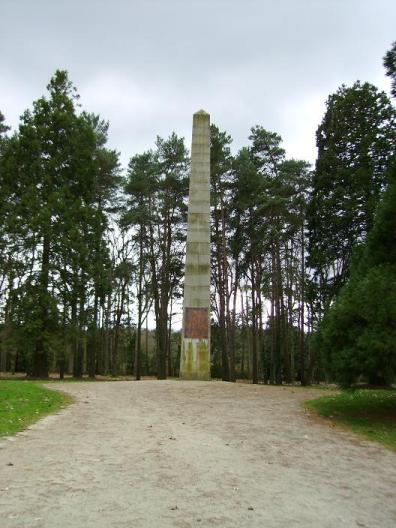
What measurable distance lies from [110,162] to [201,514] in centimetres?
2883

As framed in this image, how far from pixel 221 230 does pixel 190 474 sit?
26.3m

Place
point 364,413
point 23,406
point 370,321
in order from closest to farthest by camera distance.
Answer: point 370,321 < point 23,406 < point 364,413

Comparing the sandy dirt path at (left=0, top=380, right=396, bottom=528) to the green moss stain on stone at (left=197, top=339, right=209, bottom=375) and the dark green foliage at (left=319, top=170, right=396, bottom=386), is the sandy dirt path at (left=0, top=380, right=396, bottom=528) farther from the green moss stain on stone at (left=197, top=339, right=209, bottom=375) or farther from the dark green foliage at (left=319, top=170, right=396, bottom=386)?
the green moss stain on stone at (left=197, top=339, right=209, bottom=375)

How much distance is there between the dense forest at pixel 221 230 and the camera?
10.3 metres

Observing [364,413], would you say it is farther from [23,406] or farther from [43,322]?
[43,322]

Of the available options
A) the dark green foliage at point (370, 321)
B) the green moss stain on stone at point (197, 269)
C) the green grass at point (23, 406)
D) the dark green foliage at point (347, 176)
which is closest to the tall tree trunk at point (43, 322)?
the green moss stain on stone at point (197, 269)

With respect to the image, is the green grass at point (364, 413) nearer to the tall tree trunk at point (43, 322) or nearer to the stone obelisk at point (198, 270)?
the stone obelisk at point (198, 270)

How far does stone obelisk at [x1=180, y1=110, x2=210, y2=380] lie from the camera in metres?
21.1

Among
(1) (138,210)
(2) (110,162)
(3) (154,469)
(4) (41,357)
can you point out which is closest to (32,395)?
(3) (154,469)

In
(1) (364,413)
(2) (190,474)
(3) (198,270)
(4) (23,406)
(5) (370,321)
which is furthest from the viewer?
(3) (198,270)

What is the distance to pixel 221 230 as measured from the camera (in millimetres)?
30953

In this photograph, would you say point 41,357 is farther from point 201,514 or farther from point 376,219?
point 201,514

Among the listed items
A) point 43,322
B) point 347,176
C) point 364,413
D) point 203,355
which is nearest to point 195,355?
point 203,355

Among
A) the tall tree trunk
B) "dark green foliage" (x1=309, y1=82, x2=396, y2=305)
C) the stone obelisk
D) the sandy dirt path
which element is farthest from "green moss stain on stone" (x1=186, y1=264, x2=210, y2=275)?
the sandy dirt path
